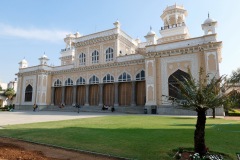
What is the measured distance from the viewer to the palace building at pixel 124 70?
23.0 m

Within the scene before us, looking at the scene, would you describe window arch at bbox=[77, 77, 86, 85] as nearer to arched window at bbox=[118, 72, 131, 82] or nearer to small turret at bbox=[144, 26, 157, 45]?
arched window at bbox=[118, 72, 131, 82]

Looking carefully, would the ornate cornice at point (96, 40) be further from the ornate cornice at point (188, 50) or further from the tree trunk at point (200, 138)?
the tree trunk at point (200, 138)

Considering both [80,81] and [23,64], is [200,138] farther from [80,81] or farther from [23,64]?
[23,64]

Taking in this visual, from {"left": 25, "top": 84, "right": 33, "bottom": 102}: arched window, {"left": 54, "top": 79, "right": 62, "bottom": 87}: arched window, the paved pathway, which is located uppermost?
{"left": 54, "top": 79, "right": 62, "bottom": 87}: arched window

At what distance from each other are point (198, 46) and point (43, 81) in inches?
1107

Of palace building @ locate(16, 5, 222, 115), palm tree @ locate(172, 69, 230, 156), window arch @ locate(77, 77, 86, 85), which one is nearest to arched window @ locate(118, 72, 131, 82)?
palace building @ locate(16, 5, 222, 115)

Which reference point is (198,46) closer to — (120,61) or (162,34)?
(162,34)

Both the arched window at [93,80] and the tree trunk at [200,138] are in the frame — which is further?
the arched window at [93,80]

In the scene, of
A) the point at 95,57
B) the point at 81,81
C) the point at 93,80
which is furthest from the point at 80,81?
the point at 95,57

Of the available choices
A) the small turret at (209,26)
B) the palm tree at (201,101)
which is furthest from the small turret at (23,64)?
the palm tree at (201,101)

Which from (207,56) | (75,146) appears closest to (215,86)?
(75,146)

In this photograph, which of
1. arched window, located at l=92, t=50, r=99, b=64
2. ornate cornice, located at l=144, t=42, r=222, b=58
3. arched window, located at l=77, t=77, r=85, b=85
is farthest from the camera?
arched window, located at l=77, t=77, r=85, b=85

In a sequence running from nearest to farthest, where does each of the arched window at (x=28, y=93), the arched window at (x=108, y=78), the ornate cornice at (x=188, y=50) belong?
the ornate cornice at (x=188, y=50) → the arched window at (x=108, y=78) → the arched window at (x=28, y=93)

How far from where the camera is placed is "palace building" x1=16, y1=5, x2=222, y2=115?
22984 millimetres
